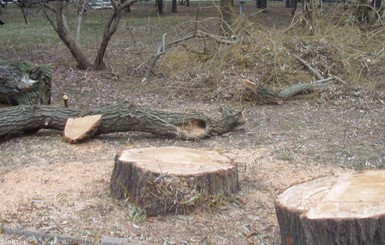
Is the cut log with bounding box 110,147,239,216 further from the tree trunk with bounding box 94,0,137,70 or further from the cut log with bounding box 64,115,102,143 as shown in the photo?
the tree trunk with bounding box 94,0,137,70

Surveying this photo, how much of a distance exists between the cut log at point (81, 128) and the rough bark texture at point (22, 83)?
4.32ft

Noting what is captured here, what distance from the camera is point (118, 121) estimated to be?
5945mm

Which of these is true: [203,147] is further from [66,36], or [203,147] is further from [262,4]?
[262,4]

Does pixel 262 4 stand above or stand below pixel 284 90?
below

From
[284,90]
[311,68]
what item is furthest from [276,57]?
[284,90]

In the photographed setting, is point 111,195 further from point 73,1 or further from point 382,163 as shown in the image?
point 73,1

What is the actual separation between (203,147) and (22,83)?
8.10 ft

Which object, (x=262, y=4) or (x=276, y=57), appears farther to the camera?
(x=262, y=4)

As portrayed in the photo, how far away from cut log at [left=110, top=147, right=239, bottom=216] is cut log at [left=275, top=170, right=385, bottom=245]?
0.69m

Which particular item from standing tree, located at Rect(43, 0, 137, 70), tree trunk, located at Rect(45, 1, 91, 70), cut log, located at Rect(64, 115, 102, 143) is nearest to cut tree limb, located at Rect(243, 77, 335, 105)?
cut log, located at Rect(64, 115, 102, 143)

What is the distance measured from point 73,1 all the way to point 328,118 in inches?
314

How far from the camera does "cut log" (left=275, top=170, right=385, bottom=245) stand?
10.2 feet

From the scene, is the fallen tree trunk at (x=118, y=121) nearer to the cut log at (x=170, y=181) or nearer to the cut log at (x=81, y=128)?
the cut log at (x=81, y=128)

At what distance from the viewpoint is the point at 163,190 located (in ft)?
13.1
